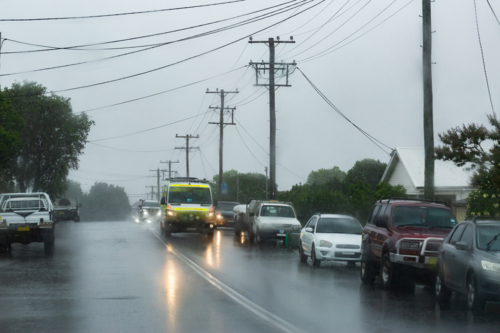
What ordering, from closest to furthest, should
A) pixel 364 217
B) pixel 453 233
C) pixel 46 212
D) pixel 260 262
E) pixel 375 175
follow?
pixel 453 233 → pixel 260 262 → pixel 46 212 → pixel 364 217 → pixel 375 175

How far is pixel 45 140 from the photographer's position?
5706 centimetres

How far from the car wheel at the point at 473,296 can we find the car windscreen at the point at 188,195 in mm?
22274

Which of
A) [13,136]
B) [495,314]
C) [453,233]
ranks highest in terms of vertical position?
[13,136]

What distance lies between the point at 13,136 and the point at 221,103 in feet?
71.4

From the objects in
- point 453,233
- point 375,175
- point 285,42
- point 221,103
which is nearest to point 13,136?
point 285,42

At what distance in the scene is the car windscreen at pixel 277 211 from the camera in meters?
29.0

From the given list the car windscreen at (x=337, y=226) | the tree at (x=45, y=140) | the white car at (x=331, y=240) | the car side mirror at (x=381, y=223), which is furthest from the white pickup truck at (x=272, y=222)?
the tree at (x=45, y=140)

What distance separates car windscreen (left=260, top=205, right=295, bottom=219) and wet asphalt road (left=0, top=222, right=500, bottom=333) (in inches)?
309

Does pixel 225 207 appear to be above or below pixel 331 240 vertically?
above

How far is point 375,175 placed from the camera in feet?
268

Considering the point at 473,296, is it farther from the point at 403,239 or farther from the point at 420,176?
the point at 420,176

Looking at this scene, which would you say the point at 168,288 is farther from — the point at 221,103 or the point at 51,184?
the point at 51,184

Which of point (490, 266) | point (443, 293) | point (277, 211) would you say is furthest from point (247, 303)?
point (277, 211)

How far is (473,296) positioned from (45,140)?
168ft
